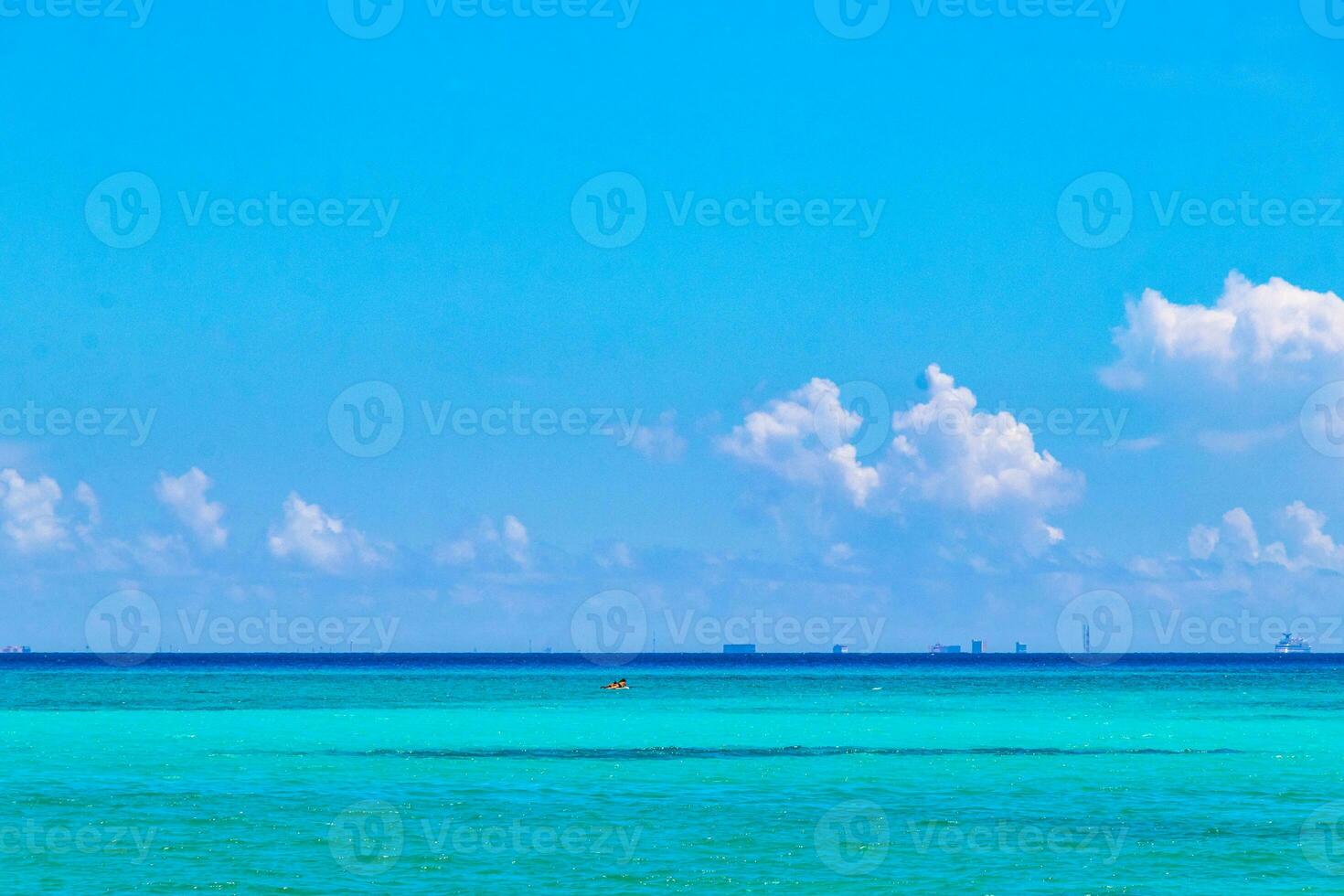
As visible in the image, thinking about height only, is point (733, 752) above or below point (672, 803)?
above

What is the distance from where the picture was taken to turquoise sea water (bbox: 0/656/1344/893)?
36.4 meters

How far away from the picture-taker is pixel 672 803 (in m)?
47.9

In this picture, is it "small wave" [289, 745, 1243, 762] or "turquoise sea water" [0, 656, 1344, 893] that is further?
"small wave" [289, 745, 1243, 762]

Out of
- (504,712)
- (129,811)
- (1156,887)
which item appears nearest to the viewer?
(1156,887)

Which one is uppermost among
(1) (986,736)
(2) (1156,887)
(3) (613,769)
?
(1) (986,736)

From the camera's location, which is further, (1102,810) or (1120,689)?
(1120,689)

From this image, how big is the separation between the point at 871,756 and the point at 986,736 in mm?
14732

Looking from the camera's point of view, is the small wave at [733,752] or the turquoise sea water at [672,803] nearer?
the turquoise sea water at [672,803]

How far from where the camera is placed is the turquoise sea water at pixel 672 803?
120ft

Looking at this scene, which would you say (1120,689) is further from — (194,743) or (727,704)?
(194,743)

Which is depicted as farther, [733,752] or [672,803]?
[733,752]

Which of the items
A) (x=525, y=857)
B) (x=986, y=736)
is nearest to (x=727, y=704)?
(x=986, y=736)

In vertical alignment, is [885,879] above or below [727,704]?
below

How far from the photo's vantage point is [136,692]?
129125 millimetres
